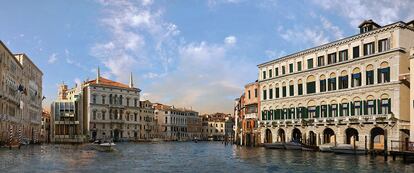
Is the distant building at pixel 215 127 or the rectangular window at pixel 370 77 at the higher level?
the rectangular window at pixel 370 77

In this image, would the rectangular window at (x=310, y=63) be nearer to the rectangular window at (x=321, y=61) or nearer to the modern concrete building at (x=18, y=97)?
the rectangular window at (x=321, y=61)

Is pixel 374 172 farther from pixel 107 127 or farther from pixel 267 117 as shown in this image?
pixel 107 127

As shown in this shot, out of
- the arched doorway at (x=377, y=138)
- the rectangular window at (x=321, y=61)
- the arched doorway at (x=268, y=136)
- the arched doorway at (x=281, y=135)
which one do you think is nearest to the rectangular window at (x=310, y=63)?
the rectangular window at (x=321, y=61)

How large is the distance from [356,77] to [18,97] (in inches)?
1646

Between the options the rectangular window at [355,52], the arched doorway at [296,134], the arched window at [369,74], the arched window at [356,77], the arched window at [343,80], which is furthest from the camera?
the arched doorway at [296,134]

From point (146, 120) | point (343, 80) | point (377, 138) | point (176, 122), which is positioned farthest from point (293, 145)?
point (176, 122)

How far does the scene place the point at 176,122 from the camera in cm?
13425

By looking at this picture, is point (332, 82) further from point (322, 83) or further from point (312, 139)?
point (312, 139)

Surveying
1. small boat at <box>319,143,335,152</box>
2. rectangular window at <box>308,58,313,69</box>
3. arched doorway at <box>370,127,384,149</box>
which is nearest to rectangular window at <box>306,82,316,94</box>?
rectangular window at <box>308,58,313,69</box>

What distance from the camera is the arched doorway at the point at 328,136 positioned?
152 feet

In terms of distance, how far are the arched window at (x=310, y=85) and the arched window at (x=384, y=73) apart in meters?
8.49

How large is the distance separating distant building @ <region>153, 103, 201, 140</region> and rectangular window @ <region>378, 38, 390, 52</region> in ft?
305

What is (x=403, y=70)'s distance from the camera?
1494 inches

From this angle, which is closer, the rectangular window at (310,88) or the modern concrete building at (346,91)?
the modern concrete building at (346,91)
